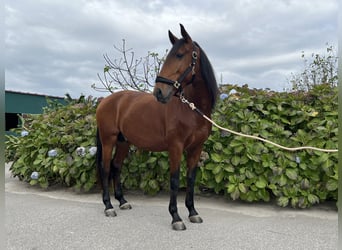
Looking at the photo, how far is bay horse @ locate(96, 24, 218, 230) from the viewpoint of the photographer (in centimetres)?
266

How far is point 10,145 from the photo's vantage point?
5.29m

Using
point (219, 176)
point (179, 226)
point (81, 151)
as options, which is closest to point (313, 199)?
point (219, 176)

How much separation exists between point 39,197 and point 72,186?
51cm

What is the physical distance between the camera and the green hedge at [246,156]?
11.0 feet

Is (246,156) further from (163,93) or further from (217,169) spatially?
(163,93)

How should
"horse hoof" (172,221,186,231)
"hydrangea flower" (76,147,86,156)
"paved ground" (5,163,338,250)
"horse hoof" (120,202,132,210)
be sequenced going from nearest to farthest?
"paved ground" (5,163,338,250)
"horse hoof" (172,221,186,231)
"horse hoof" (120,202,132,210)
"hydrangea flower" (76,147,86,156)

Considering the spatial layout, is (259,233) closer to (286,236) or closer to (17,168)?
(286,236)

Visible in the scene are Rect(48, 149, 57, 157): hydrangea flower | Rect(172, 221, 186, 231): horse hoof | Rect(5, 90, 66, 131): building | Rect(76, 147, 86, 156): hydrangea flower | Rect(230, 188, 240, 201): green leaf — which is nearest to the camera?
Rect(172, 221, 186, 231): horse hoof

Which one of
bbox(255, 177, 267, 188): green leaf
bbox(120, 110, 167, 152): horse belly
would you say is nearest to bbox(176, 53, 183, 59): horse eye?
bbox(120, 110, 167, 152): horse belly

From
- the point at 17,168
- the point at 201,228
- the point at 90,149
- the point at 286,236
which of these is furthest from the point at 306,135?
the point at 17,168

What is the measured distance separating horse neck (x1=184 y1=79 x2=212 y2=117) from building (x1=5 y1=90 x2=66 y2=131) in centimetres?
1162

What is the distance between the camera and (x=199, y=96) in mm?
2877

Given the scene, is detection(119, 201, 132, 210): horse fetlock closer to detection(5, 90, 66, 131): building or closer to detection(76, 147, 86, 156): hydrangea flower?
detection(76, 147, 86, 156): hydrangea flower

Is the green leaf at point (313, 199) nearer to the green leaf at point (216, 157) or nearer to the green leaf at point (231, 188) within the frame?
the green leaf at point (231, 188)
